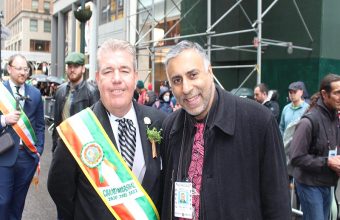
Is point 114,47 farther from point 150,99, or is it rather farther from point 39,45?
point 39,45

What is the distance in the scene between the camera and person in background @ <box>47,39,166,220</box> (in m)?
2.33

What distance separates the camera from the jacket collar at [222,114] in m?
2.13

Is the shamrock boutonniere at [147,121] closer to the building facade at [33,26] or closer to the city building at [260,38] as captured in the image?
the city building at [260,38]

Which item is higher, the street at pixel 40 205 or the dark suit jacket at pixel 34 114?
the dark suit jacket at pixel 34 114

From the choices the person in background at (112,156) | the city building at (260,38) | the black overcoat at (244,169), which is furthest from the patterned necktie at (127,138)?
the city building at (260,38)

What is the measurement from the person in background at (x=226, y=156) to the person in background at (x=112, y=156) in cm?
27

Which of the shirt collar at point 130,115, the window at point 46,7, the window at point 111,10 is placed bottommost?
the shirt collar at point 130,115

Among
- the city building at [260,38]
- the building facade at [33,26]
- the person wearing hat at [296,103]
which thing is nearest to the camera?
the person wearing hat at [296,103]

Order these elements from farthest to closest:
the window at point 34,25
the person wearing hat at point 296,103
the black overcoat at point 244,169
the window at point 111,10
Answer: the window at point 34,25
the window at point 111,10
the person wearing hat at point 296,103
the black overcoat at point 244,169

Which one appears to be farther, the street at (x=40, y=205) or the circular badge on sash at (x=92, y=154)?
the street at (x=40, y=205)

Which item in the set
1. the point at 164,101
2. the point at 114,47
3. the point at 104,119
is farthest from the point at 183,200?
the point at 164,101

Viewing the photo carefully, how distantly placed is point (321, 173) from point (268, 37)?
288 inches

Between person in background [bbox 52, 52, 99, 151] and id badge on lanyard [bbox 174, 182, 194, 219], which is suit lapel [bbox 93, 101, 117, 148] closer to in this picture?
id badge on lanyard [bbox 174, 182, 194, 219]

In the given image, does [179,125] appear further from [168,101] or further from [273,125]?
[168,101]
